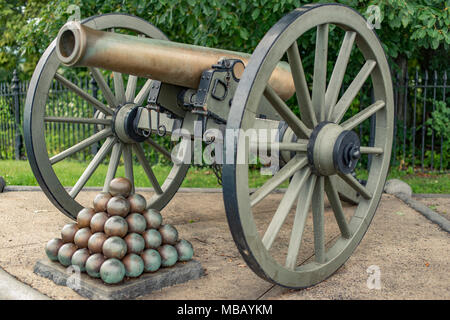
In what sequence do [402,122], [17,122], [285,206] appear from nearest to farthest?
[285,206] < [402,122] < [17,122]

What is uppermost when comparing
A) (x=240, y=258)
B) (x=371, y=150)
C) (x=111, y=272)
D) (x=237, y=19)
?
(x=237, y=19)

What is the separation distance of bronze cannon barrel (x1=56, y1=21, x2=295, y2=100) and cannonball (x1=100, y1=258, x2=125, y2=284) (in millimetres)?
995

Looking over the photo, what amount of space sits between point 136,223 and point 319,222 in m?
1.01

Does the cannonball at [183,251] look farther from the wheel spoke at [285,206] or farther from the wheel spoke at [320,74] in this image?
the wheel spoke at [320,74]

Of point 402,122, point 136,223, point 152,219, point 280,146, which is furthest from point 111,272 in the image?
point 402,122

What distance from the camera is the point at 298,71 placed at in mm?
2584

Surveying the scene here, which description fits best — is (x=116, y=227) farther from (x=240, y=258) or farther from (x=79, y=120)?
(x=79, y=120)

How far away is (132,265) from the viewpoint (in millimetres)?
2562

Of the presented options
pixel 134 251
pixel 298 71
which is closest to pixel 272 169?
pixel 298 71

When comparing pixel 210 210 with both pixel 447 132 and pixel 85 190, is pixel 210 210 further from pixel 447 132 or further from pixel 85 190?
pixel 447 132

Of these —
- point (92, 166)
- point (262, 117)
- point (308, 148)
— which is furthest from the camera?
point (92, 166)

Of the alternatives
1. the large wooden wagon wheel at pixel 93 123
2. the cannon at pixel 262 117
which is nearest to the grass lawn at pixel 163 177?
the large wooden wagon wheel at pixel 93 123

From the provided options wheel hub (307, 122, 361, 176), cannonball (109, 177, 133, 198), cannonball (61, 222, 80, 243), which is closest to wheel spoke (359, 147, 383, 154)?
wheel hub (307, 122, 361, 176)

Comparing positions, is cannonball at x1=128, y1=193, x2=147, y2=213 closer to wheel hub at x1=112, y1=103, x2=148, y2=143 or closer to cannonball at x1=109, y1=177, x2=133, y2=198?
cannonball at x1=109, y1=177, x2=133, y2=198
